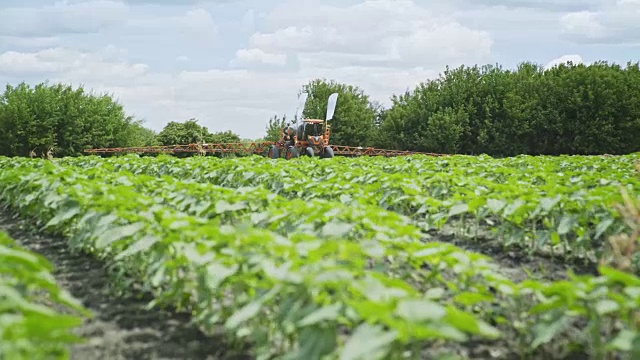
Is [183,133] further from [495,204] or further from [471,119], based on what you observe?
[495,204]

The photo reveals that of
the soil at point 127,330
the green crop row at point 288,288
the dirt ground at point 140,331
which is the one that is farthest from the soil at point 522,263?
the soil at point 127,330

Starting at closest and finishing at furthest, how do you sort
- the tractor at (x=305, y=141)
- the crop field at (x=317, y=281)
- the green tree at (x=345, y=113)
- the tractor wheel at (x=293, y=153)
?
the crop field at (x=317, y=281) → the tractor wheel at (x=293, y=153) → the tractor at (x=305, y=141) → the green tree at (x=345, y=113)

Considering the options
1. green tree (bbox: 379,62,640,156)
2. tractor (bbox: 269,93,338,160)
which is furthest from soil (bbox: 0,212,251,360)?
green tree (bbox: 379,62,640,156)

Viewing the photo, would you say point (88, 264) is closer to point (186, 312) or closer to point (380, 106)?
point (186, 312)

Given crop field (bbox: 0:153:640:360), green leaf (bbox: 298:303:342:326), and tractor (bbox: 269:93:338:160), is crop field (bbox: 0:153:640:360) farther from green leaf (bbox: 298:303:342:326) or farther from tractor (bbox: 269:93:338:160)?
tractor (bbox: 269:93:338:160)

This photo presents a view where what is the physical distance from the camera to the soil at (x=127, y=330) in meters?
3.58

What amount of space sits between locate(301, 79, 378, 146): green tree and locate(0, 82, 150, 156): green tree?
1156 cm

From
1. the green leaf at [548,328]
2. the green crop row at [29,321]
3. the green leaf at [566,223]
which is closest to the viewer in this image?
the green crop row at [29,321]

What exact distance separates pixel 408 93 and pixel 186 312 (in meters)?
38.0

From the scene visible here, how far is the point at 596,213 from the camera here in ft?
18.3

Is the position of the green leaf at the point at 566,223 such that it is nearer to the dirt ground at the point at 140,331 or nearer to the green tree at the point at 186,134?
the dirt ground at the point at 140,331

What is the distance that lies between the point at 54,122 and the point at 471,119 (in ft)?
72.8

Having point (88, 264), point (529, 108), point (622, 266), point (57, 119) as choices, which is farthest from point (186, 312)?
point (529, 108)

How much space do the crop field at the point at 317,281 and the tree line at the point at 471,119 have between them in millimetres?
26876
